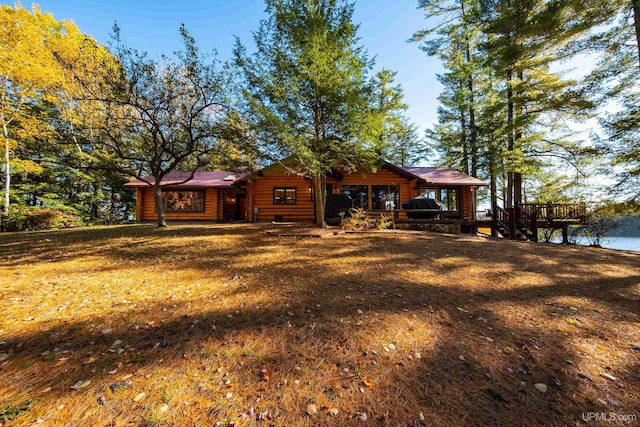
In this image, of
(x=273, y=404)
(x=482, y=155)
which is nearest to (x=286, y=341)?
(x=273, y=404)

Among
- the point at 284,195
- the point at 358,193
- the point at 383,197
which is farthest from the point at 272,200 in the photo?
the point at 383,197

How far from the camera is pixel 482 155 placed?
16266 millimetres

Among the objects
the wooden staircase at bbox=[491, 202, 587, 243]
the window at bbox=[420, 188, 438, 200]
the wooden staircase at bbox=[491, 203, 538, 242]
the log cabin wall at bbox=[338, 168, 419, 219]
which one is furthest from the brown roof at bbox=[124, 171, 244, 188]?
the wooden staircase at bbox=[491, 202, 587, 243]

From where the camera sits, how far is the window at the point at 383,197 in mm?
15883

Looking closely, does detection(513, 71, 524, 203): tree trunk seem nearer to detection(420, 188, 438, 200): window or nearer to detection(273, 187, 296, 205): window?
detection(420, 188, 438, 200): window

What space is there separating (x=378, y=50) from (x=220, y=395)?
430 inches

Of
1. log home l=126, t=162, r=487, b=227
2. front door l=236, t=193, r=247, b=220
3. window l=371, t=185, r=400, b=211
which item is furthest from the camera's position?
front door l=236, t=193, r=247, b=220

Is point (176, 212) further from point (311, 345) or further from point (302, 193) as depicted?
Result: point (311, 345)

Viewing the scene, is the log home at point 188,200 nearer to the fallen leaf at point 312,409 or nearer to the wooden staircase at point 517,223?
the wooden staircase at point 517,223

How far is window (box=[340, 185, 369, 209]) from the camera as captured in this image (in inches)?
617

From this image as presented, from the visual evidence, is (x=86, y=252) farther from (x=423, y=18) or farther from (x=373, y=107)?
(x=423, y=18)

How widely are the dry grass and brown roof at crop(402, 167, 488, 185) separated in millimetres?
10555

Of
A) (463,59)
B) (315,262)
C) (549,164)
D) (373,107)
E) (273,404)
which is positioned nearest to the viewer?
(273,404)

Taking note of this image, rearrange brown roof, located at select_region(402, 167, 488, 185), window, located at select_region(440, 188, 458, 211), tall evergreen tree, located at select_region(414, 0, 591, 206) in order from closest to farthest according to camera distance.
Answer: tall evergreen tree, located at select_region(414, 0, 591, 206) → brown roof, located at select_region(402, 167, 488, 185) → window, located at select_region(440, 188, 458, 211)
